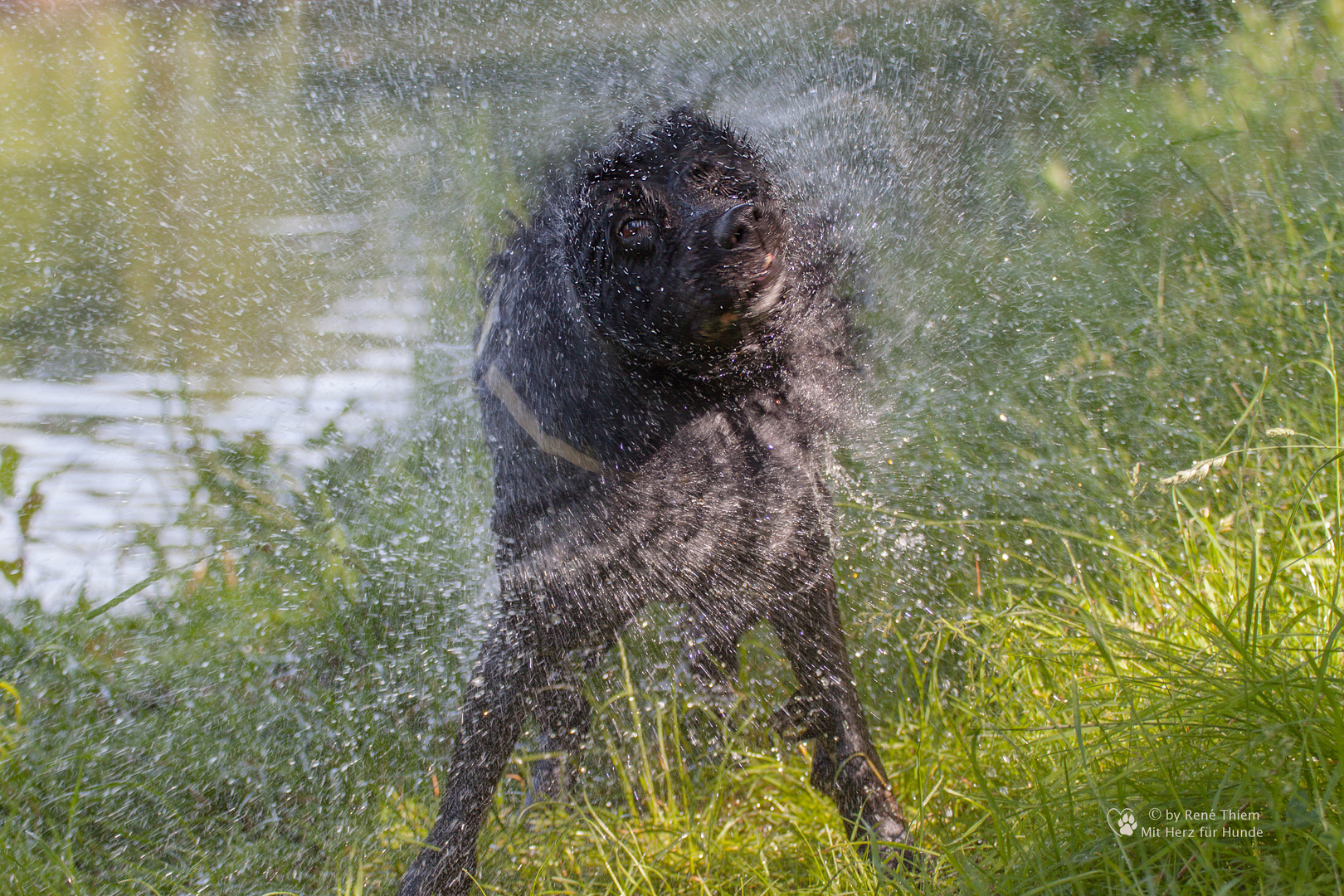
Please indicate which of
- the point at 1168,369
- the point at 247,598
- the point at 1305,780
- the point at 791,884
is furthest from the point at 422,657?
the point at 1168,369

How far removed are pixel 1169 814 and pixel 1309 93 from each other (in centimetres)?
339

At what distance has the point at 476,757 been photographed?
181cm

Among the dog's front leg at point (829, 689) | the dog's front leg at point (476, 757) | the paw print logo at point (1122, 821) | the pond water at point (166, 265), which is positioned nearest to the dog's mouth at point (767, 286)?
the dog's front leg at point (829, 689)

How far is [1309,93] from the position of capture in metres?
3.19

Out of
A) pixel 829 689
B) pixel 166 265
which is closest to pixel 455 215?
pixel 166 265

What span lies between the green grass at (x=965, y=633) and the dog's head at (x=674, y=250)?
816 millimetres

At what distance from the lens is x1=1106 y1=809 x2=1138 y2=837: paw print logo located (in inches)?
47.6

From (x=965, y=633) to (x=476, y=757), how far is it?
1255 millimetres

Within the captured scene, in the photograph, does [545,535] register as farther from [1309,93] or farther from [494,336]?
[1309,93]

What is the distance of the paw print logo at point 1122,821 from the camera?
121 centimetres

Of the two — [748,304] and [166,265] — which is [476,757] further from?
[166,265]

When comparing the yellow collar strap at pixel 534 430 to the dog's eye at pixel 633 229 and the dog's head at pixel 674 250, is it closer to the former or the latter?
the dog's head at pixel 674 250

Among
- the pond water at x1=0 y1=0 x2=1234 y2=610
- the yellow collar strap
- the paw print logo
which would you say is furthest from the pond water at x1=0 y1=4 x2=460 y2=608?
the paw print logo

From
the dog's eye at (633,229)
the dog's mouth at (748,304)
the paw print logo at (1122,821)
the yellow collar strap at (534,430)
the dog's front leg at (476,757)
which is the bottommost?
the dog's front leg at (476,757)
